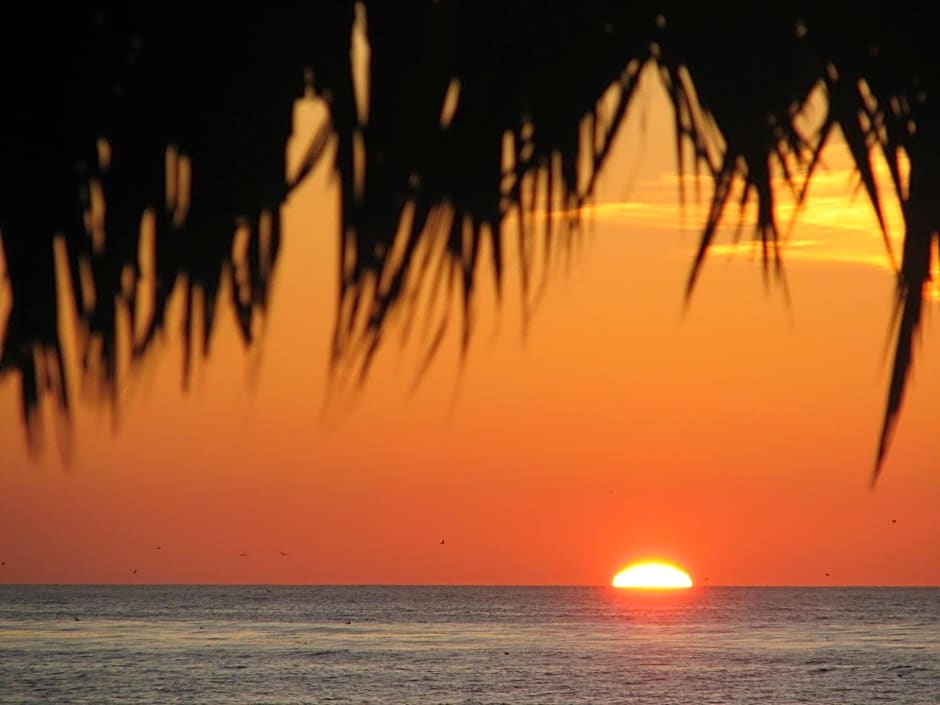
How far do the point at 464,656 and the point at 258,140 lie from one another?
65.1 m

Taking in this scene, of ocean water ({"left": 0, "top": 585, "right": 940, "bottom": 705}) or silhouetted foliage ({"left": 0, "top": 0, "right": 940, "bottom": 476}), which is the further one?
ocean water ({"left": 0, "top": 585, "right": 940, "bottom": 705})

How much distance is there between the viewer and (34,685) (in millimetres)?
51812

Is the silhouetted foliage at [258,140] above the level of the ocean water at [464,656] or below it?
above

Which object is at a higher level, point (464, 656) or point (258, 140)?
point (258, 140)

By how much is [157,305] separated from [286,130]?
21cm

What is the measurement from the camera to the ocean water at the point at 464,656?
50156 mm

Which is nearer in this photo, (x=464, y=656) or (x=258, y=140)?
(x=258, y=140)

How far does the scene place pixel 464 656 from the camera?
6512 cm

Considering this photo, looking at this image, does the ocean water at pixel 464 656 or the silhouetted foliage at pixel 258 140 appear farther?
the ocean water at pixel 464 656

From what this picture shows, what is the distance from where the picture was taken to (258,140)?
1.44 meters

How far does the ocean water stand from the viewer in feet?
165

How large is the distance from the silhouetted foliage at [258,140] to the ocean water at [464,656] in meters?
47.4

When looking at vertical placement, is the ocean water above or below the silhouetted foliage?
below

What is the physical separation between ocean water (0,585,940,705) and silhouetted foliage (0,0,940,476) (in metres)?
47.4
